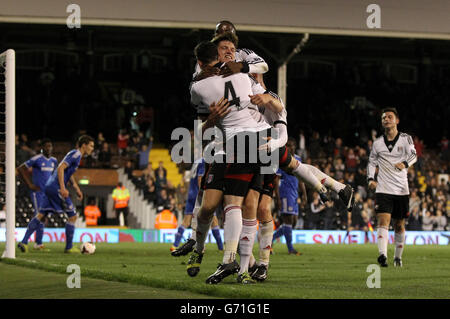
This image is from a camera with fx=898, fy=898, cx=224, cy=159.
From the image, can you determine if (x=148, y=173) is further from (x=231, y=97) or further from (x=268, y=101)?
(x=231, y=97)

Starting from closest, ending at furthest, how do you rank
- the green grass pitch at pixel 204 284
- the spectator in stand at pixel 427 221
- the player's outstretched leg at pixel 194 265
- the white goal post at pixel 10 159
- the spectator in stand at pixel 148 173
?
the green grass pitch at pixel 204 284 < the player's outstretched leg at pixel 194 265 < the white goal post at pixel 10 159 < the spectator in stand at pixel 148 173 < the spectator in stand at pixel 427 221

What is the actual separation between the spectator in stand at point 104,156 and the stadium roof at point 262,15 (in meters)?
4.43

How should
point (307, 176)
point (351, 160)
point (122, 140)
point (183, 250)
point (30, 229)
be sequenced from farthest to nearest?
point (351, 160) < point (122, 140) < point (30, 229) < point (183, 250) < point (307, 176)

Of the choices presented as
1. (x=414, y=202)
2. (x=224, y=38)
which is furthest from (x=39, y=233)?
(x=414, y=202)

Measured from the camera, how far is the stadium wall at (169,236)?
82.4 ft

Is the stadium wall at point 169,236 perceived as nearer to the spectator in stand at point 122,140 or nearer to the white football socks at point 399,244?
the spectator in stand at point 122,140

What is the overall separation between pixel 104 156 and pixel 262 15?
272 inches

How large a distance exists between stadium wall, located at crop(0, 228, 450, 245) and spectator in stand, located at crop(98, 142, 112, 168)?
175 inches

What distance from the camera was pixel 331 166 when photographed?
101ft

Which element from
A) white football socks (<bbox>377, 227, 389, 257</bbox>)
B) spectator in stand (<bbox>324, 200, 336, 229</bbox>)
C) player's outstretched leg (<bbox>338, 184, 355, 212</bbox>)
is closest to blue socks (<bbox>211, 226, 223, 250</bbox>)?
white football socks (<bbox>377, 227, 389, 257</bbox>)

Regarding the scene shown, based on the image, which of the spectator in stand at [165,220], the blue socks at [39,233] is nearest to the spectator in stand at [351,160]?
the spectator in stand at [165,220]

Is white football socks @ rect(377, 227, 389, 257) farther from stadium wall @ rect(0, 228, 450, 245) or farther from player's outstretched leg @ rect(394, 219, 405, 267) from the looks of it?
stadium wall @ rect(0, 228, 450, 245)

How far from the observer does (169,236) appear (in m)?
25.6
